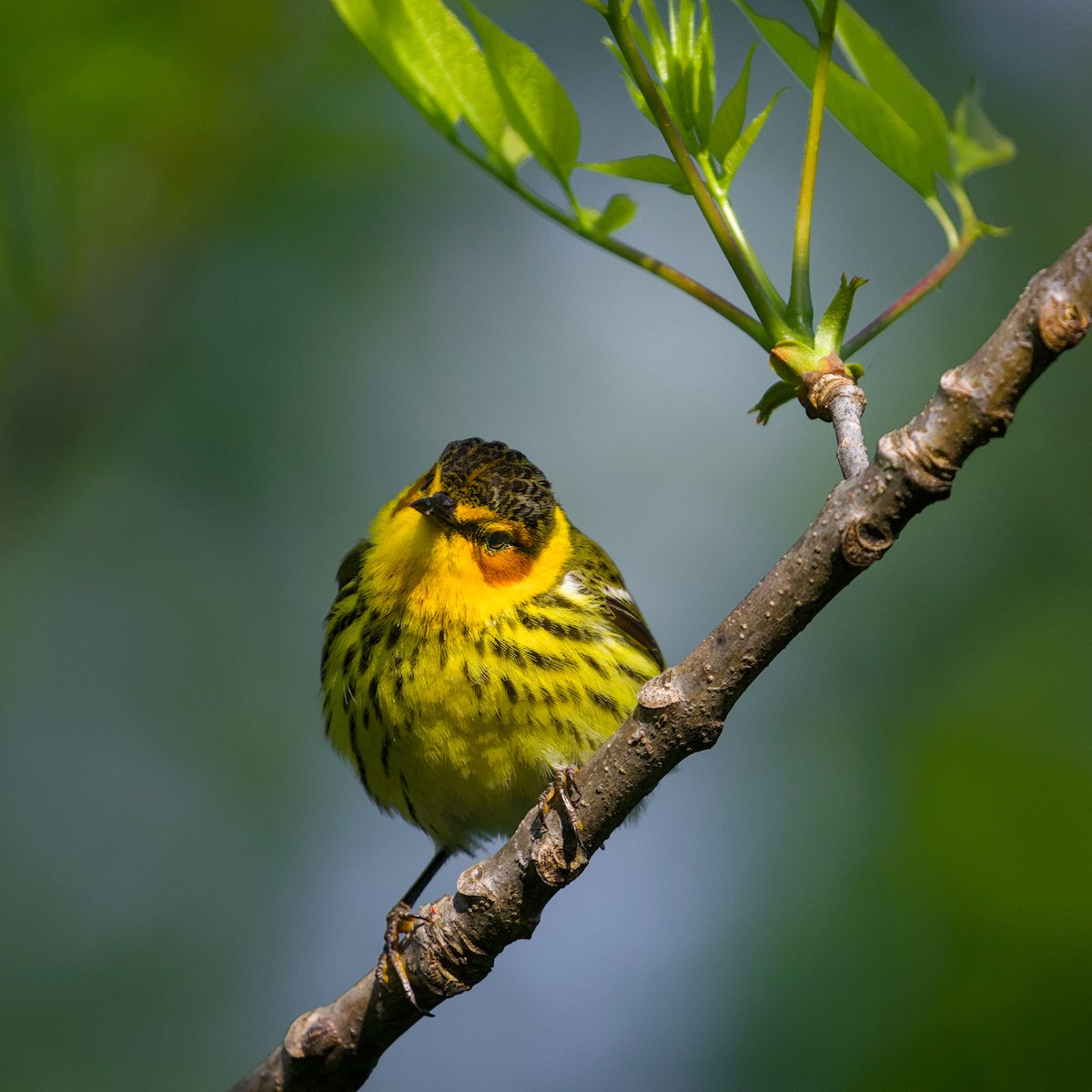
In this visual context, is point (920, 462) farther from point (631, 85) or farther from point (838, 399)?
point (631, 85)

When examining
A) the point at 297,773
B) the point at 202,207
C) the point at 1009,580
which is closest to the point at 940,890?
the point at 1009,580

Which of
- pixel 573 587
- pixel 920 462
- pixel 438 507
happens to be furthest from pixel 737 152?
pixel 573 587

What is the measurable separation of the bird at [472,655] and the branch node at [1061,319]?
258 cm

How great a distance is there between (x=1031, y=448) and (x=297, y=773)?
4.71 m

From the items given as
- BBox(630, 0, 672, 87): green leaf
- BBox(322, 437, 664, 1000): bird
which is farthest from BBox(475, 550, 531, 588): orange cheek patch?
BBox(630, 0, 672, 87): green leaf

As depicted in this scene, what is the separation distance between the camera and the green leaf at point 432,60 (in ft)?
8.09

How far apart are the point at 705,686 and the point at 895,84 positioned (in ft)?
4.03

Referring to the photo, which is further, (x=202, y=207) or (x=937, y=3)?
(x=937, y=3)

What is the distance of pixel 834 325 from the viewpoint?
2451mm

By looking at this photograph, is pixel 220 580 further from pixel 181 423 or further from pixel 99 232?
pixel 99 232

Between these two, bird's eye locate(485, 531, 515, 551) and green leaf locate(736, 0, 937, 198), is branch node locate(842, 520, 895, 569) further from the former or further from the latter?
bird's eye locate(485, 531, 515, 551)

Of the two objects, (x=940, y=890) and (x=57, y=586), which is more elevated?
(x=57, y=586)

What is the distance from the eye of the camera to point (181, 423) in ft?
27.5

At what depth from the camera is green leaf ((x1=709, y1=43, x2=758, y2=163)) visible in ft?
8.20
